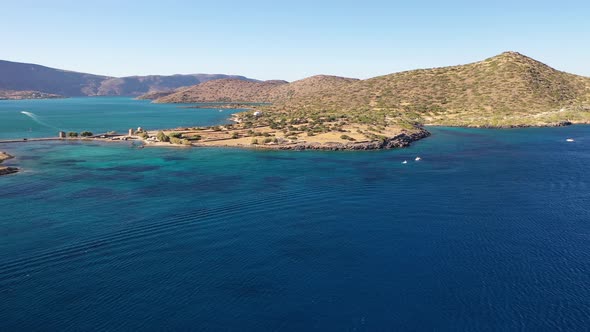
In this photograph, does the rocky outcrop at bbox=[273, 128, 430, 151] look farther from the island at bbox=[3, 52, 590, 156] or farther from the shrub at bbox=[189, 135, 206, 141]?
the shrub at bbox=[189, 135, 206, 141]

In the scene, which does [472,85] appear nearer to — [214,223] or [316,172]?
[316,172]

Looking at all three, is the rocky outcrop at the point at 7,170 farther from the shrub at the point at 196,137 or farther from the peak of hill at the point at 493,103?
the peak of hill at the point at 493,103

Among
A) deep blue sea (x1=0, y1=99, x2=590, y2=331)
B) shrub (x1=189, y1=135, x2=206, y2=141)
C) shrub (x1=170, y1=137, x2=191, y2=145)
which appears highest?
shrub (x1=189, y1=135, x2=206, y2=141)

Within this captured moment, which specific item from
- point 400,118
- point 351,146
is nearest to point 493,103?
point 400,118

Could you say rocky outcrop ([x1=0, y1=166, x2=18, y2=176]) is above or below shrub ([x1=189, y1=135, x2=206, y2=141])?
below

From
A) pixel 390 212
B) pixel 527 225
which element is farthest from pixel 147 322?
pixel 527 225

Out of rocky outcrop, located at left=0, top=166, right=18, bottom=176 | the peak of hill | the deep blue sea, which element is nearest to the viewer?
the deep blue sea

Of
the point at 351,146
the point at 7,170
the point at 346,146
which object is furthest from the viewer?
the point at 346,146

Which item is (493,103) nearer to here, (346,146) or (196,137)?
(346,146)

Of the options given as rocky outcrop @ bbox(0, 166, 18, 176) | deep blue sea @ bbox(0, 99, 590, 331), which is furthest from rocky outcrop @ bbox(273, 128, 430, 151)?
rocky outcrop @ bbox(0, 166, 18, 176)
